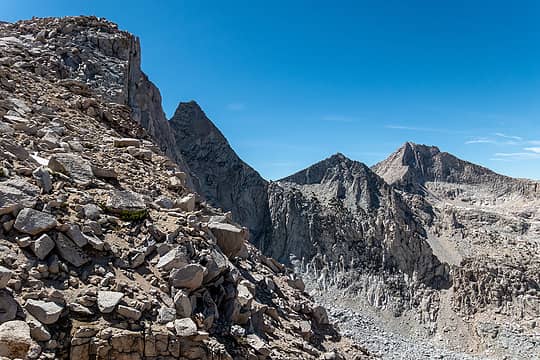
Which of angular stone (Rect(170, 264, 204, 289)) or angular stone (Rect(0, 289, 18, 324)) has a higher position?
angular stone (Rect(170, 264, 204, 289))

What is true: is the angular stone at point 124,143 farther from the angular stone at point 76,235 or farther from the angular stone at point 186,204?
the angular stone at point 76,235

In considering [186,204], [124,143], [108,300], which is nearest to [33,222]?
[108,300]

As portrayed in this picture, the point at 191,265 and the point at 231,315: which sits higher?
the point at 191,265

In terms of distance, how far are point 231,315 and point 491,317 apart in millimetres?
85581

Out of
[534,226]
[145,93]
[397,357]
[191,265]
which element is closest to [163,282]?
[191,265]

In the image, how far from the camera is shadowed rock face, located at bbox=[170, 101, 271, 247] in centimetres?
9485

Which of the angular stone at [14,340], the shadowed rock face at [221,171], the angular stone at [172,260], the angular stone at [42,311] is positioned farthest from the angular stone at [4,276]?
the shadowed rock face at [221,171]

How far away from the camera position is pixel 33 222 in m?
8.30

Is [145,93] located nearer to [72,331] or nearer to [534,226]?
[72,331]

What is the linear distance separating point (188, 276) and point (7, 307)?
12.5 ft

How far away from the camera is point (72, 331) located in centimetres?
707

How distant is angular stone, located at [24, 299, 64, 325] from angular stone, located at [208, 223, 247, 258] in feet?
20.0

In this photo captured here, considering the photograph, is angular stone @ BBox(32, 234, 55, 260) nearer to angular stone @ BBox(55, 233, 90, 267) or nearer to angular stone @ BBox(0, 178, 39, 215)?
angular stone @ BBox(55, 233, 90, 267)

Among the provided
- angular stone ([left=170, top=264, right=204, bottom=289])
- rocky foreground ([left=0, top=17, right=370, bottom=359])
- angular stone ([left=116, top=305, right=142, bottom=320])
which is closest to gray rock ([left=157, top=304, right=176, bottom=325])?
rocky foreground ([left=0, top=17, right=370, bottom=359])
